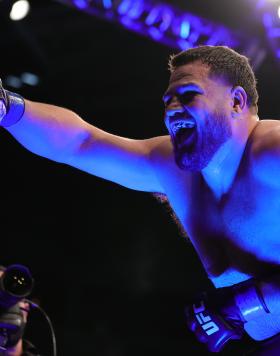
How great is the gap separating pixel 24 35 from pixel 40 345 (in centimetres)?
264

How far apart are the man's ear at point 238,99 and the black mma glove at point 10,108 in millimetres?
728

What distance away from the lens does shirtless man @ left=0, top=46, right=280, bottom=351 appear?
1445 millimetres

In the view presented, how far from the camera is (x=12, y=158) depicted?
4746 millimetres

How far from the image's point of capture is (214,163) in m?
1.68

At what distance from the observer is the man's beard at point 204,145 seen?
160 cm

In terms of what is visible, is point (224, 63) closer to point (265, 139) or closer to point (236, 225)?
point (265, 139)

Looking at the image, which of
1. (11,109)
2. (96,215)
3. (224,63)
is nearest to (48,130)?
(11,109)

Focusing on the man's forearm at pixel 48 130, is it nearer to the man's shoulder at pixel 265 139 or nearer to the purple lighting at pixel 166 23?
the man's shoulder at pixel 265 139

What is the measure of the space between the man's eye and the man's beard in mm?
84

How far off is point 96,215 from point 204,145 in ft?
10.2

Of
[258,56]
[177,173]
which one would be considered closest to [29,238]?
[258,56]

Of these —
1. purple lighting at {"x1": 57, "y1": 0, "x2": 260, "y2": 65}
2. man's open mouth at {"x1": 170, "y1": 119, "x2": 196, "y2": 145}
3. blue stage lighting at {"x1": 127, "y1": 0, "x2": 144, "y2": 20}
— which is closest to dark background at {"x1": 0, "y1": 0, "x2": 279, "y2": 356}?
purple lighting at {"x1": 57, "y1": 0, "x2": 260, "y2": 65}

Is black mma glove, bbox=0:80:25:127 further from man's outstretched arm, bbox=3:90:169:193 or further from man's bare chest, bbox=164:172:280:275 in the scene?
man's bare chest, bbox=164:172:280:275

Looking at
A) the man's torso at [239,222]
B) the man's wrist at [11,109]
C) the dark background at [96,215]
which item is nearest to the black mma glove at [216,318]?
the man's torso at [239,222]
